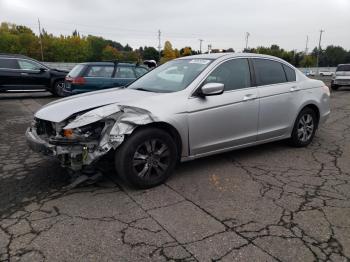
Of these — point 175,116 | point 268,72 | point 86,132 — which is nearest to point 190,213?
point 175,116

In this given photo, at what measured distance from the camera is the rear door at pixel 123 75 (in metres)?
11.2

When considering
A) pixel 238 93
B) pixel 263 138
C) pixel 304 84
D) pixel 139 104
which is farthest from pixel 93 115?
pixel 304 84

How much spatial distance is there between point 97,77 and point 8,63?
15.9 ft

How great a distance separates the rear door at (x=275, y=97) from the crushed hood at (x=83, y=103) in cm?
179

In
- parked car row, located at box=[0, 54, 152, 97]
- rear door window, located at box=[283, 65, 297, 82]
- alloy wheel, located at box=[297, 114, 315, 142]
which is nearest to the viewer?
rear door window, located at box=[283, 65, 297, 82]

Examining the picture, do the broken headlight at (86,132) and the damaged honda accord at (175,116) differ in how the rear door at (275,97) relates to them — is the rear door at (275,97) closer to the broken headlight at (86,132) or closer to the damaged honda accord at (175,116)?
the damaged honda accord at (175,116)

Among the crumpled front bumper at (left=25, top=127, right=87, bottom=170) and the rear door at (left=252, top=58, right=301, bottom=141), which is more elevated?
the rear door at (left=252, top=58, right=301, bottom=141)

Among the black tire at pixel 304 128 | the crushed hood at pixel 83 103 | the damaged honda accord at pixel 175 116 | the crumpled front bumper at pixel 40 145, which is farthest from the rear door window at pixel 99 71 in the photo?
the black tire at pixel 304 128

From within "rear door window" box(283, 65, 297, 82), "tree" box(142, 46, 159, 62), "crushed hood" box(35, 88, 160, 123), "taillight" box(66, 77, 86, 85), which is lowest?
"taillight" box(66, 77, 86, 85)

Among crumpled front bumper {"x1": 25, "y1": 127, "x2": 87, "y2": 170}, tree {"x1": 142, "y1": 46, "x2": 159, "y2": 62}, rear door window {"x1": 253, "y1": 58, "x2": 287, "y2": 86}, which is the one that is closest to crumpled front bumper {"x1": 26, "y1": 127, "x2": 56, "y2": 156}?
crumpled front bumper {"x1": 25, "y1": 127, "x2": 87, "y2": 170}

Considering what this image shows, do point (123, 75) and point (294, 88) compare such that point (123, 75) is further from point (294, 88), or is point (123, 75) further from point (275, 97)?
point (275, 97)

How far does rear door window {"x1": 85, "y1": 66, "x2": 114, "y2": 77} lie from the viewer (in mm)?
10984

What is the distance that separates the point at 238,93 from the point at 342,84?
Result: 17.3 m

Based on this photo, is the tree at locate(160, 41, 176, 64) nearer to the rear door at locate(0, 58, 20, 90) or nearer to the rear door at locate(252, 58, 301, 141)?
the rear door at locate(0, 58, 20, 90)
